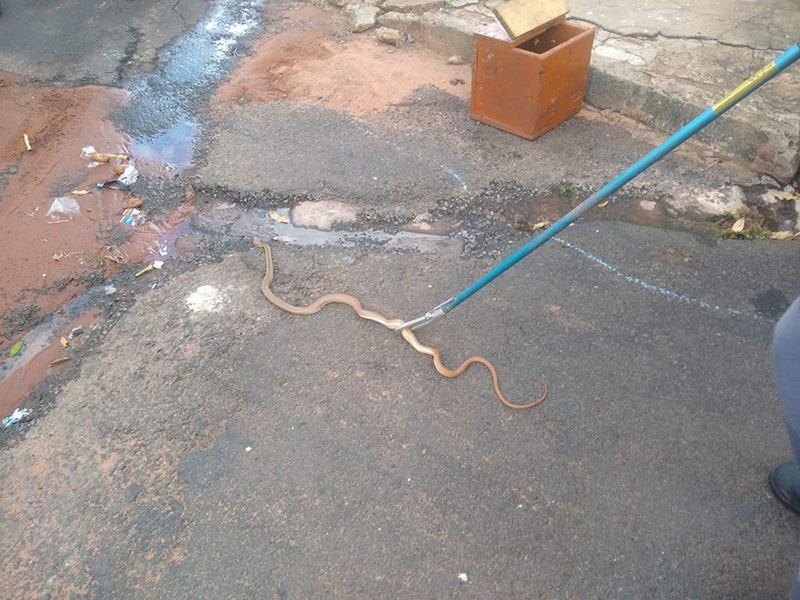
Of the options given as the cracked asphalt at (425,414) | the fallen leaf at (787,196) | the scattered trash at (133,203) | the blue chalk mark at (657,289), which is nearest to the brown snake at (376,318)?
the cracked asphalt at (425,414)

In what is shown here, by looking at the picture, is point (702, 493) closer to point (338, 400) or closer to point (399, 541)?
point (399, 541)

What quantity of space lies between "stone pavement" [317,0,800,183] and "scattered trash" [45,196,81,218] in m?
4.06

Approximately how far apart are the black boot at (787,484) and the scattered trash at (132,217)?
425 centimetres

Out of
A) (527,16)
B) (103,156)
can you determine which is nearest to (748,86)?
Result: (527,16)

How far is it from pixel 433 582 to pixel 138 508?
53.3 inches

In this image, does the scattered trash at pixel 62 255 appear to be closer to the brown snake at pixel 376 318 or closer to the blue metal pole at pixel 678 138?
the brown snake at pixel 376 318

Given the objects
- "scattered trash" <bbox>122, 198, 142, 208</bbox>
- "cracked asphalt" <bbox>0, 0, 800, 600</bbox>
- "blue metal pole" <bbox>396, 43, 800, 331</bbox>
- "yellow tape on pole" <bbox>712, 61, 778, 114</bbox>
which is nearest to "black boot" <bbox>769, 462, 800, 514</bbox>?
"cracked asphalt" <bbox>0, 0, 800, 600</bbox>

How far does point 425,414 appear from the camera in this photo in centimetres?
286

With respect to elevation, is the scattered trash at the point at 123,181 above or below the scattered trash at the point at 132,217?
above

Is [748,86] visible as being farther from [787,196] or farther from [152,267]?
[152,267]

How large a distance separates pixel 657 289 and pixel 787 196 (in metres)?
1.51

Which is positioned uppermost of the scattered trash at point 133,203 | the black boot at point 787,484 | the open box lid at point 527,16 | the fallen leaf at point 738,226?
the open box lid at point 527,16

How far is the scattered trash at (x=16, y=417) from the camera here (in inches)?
117

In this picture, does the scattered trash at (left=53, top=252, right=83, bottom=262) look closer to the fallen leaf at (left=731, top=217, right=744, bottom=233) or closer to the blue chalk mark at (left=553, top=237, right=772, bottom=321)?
the blue chalk mark at (left=553, top=237, right=772, bottom=321)
